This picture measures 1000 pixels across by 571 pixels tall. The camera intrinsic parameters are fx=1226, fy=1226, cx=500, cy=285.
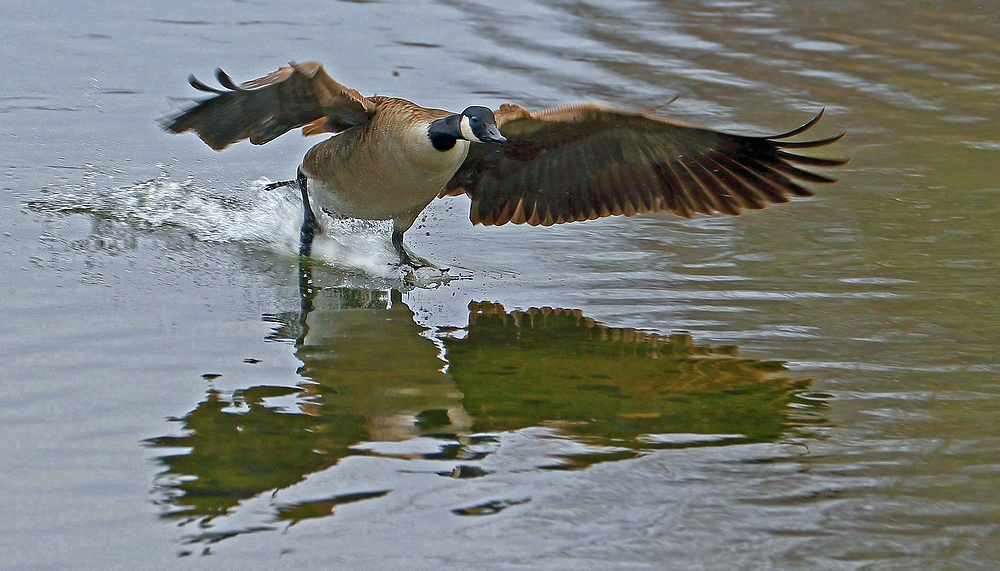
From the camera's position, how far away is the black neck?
231 inches

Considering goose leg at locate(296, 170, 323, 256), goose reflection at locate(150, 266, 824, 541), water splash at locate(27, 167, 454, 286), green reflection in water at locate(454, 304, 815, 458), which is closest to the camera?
goose reflection at locate(150, 266, 824, 541)

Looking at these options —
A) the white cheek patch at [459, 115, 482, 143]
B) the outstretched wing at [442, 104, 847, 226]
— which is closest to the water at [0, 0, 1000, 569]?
the outstretched wing at [442, 104, 847, 226]

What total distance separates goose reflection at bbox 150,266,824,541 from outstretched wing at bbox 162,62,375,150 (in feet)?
3.02

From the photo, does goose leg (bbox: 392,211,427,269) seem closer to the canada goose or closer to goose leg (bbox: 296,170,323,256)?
the canada goose

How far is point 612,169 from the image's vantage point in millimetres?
6613

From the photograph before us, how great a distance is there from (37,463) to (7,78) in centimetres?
576

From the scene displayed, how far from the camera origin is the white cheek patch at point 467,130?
5695mm

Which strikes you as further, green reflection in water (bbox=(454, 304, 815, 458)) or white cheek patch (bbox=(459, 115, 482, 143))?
white cheek patch (bbox=(459, 115, 482, 143))

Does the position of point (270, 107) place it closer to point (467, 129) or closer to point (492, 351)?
point (467, 129)

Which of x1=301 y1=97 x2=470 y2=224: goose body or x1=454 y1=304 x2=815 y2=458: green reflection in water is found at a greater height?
x1=301 y1=97 x2=470 y2=224: goose body

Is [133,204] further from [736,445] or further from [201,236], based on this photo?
[736,445]

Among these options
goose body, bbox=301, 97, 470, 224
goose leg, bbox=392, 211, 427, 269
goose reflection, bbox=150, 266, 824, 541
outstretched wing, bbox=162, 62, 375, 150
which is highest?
outstretched wing, bbox=162, 62, 375, 150

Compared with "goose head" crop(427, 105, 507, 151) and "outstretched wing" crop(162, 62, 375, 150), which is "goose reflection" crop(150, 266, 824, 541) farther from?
"outstretched wing" crop(162, 62, 375, 150)

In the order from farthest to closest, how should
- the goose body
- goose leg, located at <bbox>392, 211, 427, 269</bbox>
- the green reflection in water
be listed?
goose leg, located at <bbox>392, 211, 427, 269</bbox>, the goose body, the green reflection in water
